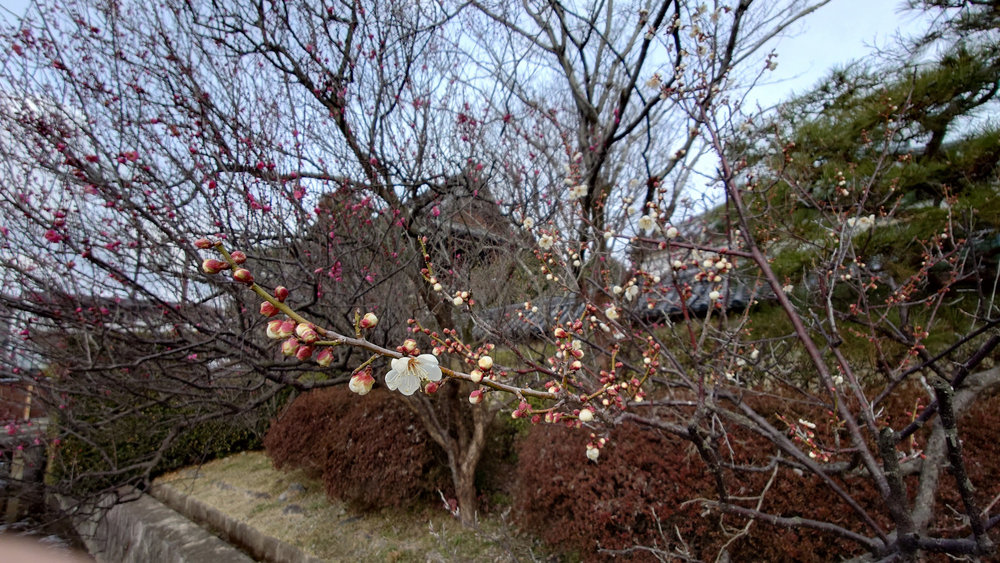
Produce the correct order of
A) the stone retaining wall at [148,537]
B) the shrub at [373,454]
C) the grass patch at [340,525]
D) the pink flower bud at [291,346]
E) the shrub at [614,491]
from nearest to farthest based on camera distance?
→ the pink flower bud at [291,346]
the shrub at [614,491]
the grass patch at [340,525]
the stone retaining wall at [148,537]
the shrub at [373,454]

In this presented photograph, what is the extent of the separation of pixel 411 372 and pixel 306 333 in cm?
20

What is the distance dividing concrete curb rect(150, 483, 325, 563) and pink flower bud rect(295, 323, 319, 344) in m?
3.73

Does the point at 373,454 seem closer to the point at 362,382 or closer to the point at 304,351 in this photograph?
the point at 362,382

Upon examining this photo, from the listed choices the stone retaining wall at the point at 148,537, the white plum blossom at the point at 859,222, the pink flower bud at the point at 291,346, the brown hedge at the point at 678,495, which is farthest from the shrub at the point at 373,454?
the pink flower bud at the point at 291,346

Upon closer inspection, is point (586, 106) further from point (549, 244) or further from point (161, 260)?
point (161, 260)

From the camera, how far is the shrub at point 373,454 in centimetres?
419

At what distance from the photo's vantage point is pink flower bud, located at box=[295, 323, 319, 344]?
68 cm

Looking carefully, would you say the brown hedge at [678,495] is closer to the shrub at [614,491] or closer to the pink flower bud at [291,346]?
the shrub at [614,491]

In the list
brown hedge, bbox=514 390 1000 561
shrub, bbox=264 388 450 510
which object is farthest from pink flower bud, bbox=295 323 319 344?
shrub, bbox=264 388 450 510

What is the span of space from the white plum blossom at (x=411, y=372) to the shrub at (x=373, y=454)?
3784 mm

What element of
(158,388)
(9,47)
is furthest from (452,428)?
(9,47)

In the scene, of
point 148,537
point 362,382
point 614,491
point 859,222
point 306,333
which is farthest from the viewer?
point 148,537

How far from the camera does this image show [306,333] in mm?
679

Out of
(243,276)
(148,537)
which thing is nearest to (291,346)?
(243,276)
